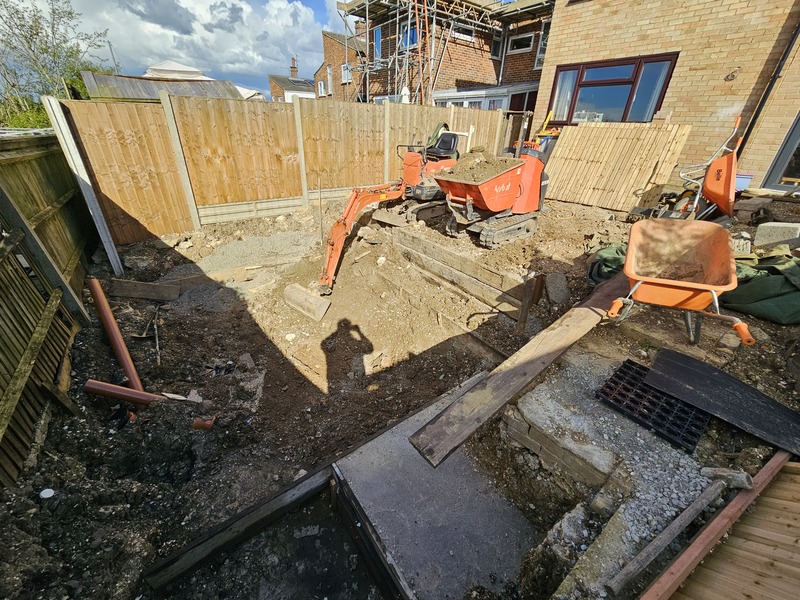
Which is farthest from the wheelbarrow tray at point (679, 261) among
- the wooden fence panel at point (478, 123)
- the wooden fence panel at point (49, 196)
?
the wooden fence panel at point (478, 123)

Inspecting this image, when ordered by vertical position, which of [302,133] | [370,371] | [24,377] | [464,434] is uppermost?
[302,133]

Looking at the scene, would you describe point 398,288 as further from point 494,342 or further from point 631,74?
point 631,74

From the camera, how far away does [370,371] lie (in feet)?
15.2

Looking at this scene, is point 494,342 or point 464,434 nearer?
point 464,434

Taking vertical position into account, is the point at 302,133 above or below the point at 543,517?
above

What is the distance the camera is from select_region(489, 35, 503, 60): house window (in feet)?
48.3

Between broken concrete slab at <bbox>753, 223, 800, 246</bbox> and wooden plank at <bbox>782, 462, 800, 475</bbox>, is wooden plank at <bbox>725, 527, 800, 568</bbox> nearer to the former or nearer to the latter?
wooden plank at <bbox>782, 462, 800, 475</bbox>

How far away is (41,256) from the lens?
3357 mm

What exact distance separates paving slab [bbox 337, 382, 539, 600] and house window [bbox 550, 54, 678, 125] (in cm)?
993

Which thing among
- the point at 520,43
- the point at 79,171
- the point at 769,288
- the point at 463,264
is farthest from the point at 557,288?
the point at 520,43

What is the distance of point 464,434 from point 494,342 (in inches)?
98.3

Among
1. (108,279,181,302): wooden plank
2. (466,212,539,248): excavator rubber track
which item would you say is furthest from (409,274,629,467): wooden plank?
(108,279,181,302): wooden plank

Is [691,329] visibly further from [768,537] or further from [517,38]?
[517,38]

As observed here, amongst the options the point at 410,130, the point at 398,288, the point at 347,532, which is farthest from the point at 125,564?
the point at 410,130
